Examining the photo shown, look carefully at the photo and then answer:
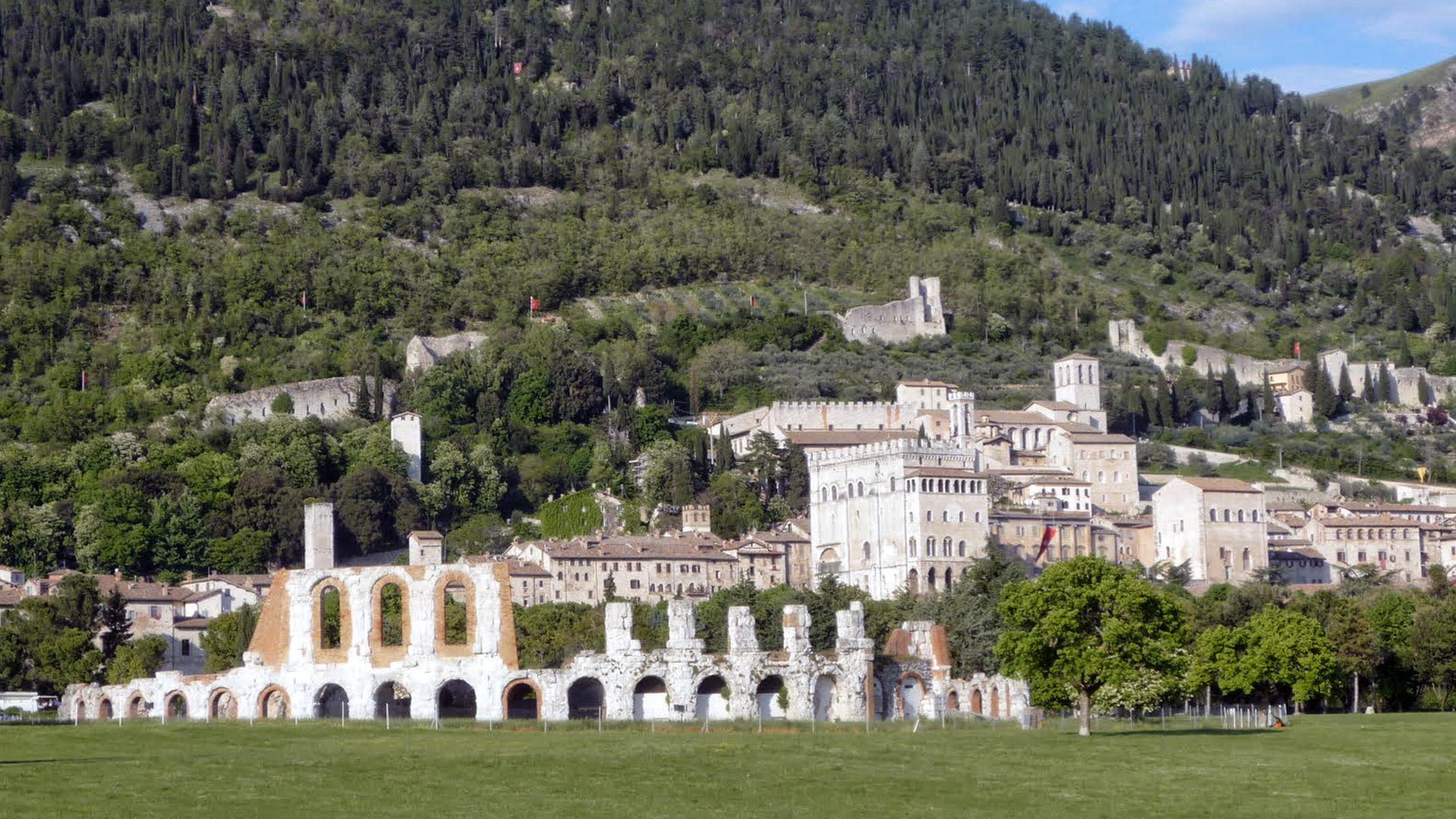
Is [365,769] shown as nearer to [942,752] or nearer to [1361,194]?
[942,752]

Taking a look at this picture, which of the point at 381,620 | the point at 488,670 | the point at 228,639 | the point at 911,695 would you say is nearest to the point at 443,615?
the point at 381,620

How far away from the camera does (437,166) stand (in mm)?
165000

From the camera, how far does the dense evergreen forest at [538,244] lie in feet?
373

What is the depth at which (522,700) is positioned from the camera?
5678 centimetres

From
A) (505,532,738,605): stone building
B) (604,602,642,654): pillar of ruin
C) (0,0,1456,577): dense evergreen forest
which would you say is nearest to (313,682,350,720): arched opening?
(604,602,642,654): pillar of ruin

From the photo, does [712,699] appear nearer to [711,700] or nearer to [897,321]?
[711,700]

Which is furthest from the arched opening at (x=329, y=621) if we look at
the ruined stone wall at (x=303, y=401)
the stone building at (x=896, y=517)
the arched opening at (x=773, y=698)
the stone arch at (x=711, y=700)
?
the ruined stone wall at (x=303, y=401)

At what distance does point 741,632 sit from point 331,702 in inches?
387

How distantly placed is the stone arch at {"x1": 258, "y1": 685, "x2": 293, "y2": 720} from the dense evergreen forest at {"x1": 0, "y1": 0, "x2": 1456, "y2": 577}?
45.9m

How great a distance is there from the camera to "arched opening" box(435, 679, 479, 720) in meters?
56.1

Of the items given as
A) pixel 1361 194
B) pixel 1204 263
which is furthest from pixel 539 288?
pixel 1361 194

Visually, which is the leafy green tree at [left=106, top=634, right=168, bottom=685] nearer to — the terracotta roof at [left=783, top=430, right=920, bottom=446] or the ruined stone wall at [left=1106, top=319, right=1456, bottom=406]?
the terracotta roof at [left=783, top=430, right=920, bottom=446]

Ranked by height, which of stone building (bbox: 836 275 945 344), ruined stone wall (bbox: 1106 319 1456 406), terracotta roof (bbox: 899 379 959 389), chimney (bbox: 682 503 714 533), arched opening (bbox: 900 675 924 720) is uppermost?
stone building (bbox: 836 275 945 344)

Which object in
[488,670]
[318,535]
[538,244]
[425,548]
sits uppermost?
[538,244]
